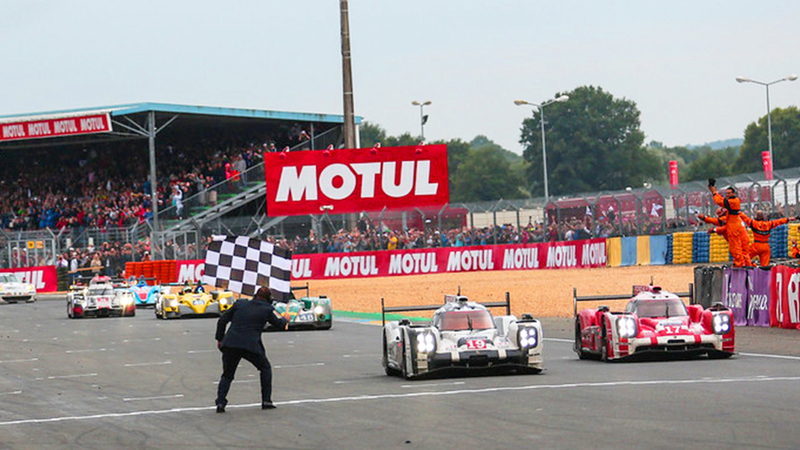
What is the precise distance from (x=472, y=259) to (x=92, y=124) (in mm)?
19509

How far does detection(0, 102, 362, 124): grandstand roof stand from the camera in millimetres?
58875

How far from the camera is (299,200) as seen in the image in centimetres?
4438

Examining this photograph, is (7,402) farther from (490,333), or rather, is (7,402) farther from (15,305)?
(15,305)

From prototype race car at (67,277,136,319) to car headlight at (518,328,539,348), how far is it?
74.0 feet

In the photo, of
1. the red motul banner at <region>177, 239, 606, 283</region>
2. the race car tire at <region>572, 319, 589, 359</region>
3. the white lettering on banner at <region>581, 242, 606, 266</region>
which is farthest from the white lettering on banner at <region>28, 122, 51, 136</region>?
the race car tire at <region>572, 319, 589, 359</region>

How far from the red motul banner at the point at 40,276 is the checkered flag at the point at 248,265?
36926mm

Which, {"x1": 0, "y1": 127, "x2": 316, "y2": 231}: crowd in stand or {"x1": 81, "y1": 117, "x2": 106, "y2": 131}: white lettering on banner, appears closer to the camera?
{"x1": 81, "y1": 117, "x2": 106, "y2": 131}: white lettering on banner

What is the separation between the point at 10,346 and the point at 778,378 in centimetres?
1684

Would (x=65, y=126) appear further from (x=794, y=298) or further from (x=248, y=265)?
(x=794, y=298)

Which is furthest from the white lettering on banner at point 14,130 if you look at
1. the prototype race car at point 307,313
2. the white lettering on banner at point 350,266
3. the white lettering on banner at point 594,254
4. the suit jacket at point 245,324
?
the suit jacket at point 245,324

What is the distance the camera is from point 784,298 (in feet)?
73.9

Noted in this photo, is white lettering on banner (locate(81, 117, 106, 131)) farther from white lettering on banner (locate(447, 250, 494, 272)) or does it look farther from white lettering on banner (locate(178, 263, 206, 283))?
white lettering on banner (locate(447, 250, 494, 272))

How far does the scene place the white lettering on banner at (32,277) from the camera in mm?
56219

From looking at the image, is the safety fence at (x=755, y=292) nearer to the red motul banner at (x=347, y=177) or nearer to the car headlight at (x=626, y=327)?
the car headlight at (x=626, y=327)
